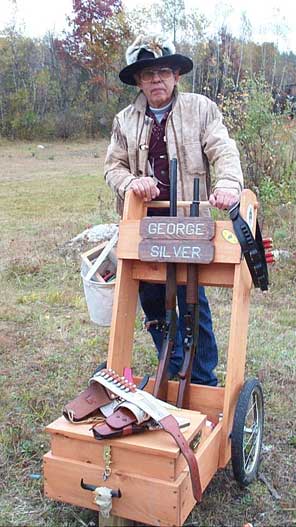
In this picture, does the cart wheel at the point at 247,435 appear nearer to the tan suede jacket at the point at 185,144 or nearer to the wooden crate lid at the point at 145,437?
the wooden crate lid at the point at 145,437

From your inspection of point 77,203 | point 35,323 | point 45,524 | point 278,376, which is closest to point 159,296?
point 278,376

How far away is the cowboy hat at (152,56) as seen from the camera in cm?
299

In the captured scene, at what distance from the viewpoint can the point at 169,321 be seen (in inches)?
115

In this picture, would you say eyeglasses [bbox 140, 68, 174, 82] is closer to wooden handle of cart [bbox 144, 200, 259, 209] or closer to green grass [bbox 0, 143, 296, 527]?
wooden handle of cart [bbox 144, 200, 259, 209]

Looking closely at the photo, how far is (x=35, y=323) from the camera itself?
16.7 ft

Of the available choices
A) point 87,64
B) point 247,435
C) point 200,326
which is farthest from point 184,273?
point 87,64

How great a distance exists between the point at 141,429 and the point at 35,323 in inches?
114

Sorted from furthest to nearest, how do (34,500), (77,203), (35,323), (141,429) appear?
(77,203), (35,323), (34,500), (141,429)

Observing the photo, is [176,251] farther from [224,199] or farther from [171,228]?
[224,199]

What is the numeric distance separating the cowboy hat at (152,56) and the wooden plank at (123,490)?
5.74ft

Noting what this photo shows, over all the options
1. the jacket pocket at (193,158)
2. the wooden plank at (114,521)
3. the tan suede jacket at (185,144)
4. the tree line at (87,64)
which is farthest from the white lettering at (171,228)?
the tree line at (87,64)

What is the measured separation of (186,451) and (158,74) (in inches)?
68.1

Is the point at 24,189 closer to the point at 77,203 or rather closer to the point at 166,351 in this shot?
the point at 77,203

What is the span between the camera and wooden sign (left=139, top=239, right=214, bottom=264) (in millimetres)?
2740
